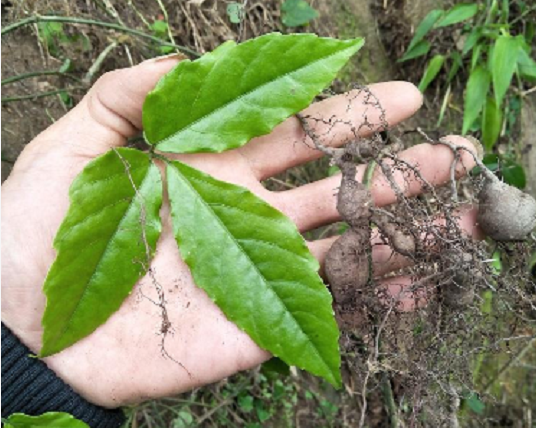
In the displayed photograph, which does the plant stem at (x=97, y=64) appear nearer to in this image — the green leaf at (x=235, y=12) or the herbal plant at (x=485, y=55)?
the green leaf at (x=235, y=12)

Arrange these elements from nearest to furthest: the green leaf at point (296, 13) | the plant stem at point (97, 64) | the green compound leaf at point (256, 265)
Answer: the green compound leaf at point (256, 265) → the plant stem at point (97, 64) → the green leaf at point (296, 13)

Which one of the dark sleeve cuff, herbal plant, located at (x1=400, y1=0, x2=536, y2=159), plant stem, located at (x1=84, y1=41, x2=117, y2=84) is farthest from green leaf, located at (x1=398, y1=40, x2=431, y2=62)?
the dark sleeve cuff

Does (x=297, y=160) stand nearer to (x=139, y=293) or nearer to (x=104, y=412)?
(x=139, y=293)

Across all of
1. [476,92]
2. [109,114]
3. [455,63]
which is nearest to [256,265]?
[109,114]

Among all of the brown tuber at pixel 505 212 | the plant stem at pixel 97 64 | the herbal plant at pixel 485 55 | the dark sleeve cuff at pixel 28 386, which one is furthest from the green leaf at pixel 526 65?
the dark sleeve cuff at pixel 28 386

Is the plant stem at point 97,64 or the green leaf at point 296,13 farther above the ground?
the plant stem at point 97,64

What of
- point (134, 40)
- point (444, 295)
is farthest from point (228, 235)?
point (134, 40)
